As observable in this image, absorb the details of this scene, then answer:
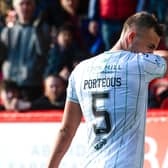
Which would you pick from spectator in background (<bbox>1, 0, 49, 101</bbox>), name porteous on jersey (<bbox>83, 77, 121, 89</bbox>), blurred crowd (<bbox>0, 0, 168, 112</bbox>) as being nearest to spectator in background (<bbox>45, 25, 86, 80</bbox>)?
blurred crowd (<bbox>0, 0, 168, 112</bbox>)

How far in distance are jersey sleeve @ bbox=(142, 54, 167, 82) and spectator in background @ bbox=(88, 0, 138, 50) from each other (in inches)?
185

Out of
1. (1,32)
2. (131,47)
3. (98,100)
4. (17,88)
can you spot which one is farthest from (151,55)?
(1,32)

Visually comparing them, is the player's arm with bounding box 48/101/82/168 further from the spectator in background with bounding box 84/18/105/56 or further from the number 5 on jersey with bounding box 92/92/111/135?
the spectator in background with bounding box 84/18/105/56

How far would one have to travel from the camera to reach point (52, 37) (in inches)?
397

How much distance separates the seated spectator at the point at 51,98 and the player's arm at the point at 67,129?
142 inches

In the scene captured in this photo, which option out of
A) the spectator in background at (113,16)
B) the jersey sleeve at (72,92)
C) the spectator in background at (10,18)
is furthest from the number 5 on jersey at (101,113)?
the spectator in background at (10,18)

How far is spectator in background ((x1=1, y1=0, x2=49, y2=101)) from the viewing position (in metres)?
9.80

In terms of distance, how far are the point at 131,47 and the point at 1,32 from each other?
5.60 metres

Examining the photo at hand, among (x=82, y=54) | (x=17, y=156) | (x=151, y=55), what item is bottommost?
(x=17, y=156)

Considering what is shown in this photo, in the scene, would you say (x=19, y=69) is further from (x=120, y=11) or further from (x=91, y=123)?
(x=91, y=123)

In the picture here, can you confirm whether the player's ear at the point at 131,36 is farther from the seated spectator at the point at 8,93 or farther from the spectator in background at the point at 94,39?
the spectator in background at the point at 94,39

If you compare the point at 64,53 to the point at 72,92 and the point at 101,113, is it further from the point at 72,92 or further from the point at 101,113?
the point at 101,113

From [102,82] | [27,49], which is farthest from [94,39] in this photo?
[102,82]

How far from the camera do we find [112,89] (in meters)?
4.82
